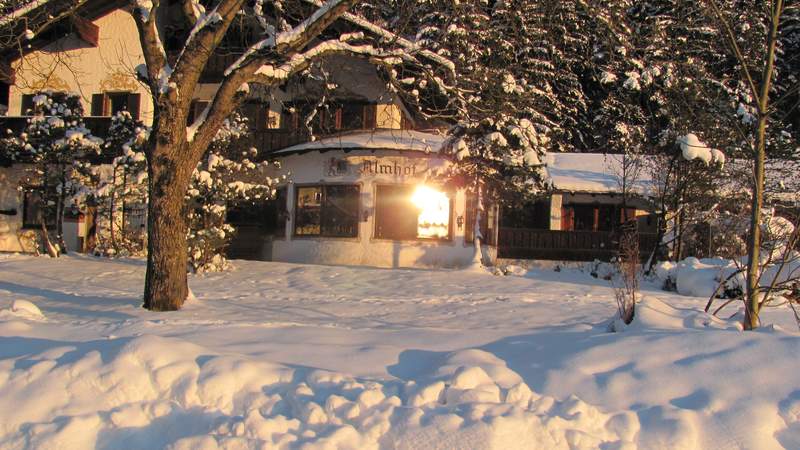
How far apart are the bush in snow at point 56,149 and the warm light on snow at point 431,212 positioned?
918 cm

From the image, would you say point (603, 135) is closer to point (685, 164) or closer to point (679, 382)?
point (685, 164)

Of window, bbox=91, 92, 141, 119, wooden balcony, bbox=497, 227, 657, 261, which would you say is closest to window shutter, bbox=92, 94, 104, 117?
window, bbox=91, 92, 141, 119

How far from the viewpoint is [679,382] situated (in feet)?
14.9

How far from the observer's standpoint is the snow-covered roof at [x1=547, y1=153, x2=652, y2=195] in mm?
23031

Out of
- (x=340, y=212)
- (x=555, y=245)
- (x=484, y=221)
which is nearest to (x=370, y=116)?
(x=340, y=212)

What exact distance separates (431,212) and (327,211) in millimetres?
3113

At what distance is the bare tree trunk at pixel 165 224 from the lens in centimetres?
935

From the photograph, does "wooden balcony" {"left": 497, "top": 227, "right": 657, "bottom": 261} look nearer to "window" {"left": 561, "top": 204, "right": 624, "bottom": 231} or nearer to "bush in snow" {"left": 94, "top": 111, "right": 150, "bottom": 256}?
"window" {"left": 561, "top": 204, "right": 624, "bottom": 231}

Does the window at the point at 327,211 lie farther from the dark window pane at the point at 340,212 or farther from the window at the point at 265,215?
the window at the point at 265,215

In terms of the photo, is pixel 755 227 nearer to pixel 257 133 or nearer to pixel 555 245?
pixel 257 133

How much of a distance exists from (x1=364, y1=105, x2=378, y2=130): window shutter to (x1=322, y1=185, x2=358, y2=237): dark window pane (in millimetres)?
2307

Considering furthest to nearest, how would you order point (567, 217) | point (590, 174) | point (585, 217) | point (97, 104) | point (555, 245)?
point (567, 217), point (585, 217), point (590, 174), point (555, 245), point (97, 104)

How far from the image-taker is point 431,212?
62.6 ft

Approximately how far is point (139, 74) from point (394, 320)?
5.46 m
